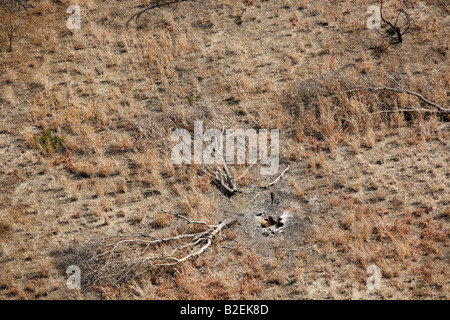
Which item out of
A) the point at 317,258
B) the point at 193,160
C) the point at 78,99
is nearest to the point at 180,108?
the point at 193,160

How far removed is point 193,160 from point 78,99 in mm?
4626

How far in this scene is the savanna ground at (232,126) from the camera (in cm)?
978

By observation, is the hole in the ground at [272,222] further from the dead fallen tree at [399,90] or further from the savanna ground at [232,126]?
the dead fallen tree at [399,90]

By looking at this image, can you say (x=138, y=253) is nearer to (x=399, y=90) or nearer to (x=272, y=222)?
(x=272, y=222)

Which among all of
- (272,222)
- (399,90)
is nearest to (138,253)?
(272,222)

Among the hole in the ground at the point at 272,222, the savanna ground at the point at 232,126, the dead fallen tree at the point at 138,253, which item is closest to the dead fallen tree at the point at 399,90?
the savanna ground at the point at 232,126

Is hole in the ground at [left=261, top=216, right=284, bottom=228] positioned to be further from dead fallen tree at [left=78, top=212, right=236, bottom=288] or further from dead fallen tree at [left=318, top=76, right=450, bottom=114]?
dead fallen tree at [left=318, top=76, right=450, bottom=114]

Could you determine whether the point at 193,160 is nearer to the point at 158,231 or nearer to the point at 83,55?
the point at 158,231

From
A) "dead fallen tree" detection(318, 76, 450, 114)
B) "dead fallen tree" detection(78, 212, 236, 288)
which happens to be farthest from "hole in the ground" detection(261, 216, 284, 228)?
"dead fallen tree" detection(318, 76, 450, 114)

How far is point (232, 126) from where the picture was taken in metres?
13.4

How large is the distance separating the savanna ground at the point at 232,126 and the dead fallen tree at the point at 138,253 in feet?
0.59

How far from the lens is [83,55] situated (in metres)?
16.1

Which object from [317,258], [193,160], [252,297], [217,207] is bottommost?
[252,297]

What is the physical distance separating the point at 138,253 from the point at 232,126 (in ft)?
15.7
